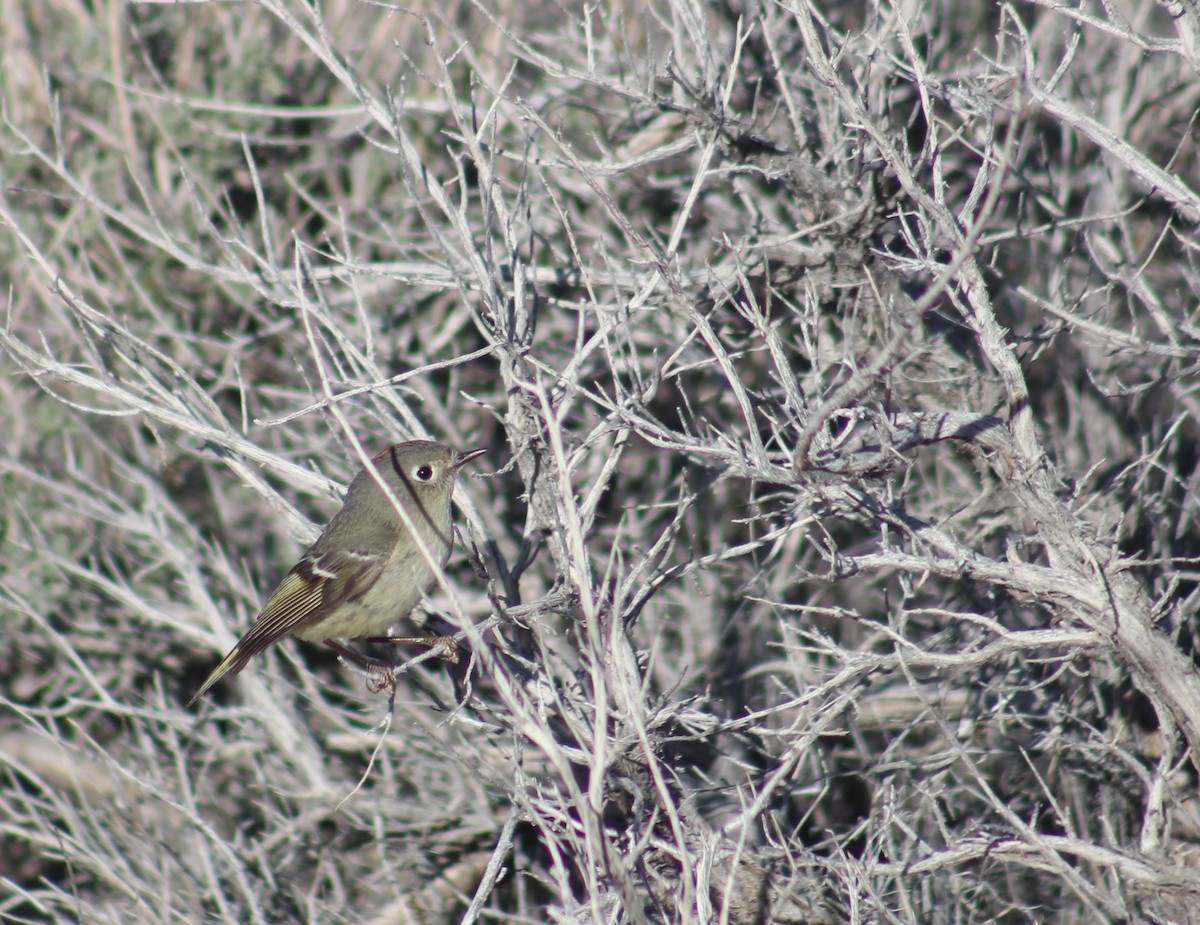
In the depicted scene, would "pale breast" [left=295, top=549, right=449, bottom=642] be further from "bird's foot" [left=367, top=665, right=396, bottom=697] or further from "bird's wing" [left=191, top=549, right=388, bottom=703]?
"bird's foot" [left=367, top=665, right=396, bottom=697]

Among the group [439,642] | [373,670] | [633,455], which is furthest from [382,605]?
[633,455]

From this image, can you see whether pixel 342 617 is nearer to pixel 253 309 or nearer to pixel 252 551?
pixel 252 551

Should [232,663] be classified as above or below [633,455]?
below

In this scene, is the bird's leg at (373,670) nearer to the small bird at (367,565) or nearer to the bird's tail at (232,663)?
the small bird at (367,565)

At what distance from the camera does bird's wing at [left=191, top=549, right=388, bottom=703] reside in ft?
13.5

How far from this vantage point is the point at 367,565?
13.9 feet

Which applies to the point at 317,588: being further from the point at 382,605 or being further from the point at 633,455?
the point at 633,455

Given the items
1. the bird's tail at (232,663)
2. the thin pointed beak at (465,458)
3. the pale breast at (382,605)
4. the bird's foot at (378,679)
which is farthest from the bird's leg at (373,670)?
the thin pointed beak at (465,458)

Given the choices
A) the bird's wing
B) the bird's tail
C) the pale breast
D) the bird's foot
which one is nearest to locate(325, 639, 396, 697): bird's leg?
the bird's foot

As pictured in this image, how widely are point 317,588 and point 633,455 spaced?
1.72 metres

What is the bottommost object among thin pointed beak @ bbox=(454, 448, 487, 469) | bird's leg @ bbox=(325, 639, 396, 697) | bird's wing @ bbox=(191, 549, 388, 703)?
bird's leg @ bbox=(325, 639, 396, 697)

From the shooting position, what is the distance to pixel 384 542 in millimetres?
4297

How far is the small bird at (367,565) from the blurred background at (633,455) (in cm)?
18

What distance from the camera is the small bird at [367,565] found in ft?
13.2
